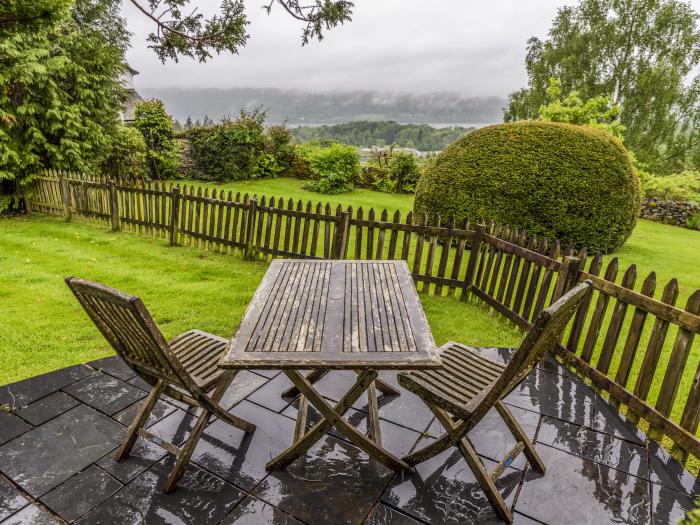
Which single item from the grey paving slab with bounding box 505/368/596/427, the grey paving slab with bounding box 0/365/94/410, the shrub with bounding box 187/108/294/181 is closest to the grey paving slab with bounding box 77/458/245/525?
the grey paving slab with bounding box 0/365/94/410

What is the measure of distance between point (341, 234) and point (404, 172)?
38.0 feet

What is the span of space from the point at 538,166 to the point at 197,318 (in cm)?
674

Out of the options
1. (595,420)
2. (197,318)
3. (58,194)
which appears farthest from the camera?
(58,194)

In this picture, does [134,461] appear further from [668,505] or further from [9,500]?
[668,505]

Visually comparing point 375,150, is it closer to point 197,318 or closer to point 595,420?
point 197,318

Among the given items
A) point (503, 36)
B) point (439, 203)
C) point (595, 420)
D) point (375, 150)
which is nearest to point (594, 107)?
point (375, 150)

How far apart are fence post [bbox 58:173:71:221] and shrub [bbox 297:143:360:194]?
8471 millimetres

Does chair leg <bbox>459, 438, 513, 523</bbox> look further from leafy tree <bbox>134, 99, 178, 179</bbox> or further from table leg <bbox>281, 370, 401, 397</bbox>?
leafy tree <bbox>134, 99, 178, 179</bbox>

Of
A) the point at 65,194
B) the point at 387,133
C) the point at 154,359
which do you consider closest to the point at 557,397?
the point at 154,359

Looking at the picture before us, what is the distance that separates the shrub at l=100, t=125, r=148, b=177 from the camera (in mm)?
12352

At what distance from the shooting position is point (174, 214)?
7.50 metres

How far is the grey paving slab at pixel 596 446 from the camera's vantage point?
240cm

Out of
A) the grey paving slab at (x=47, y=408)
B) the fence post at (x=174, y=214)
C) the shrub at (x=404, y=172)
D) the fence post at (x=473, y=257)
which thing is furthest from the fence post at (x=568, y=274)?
the shrub at (x=404, y=172)

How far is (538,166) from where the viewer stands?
762cm
